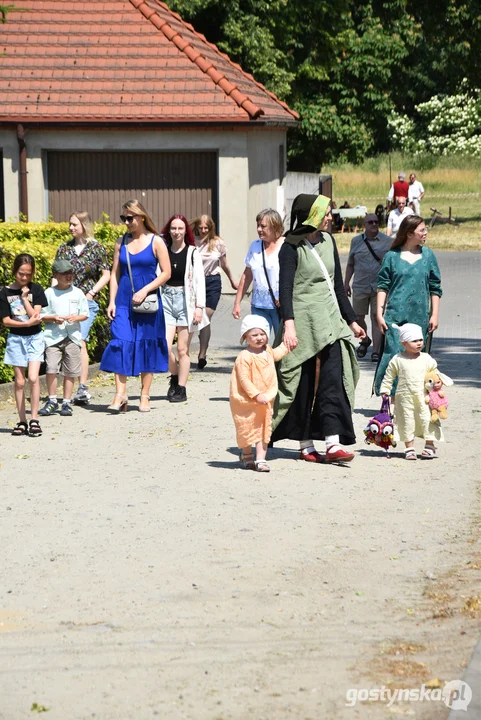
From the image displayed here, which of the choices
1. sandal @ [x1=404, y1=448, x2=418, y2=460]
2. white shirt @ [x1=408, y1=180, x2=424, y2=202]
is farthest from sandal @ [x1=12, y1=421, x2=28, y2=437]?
white shirt @ [x1=408, y1=180, x2=424, y2=202]

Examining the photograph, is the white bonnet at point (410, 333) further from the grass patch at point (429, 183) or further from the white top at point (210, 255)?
the grass patch at point (429, 183)

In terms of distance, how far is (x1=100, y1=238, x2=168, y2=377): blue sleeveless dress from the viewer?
1148 cm

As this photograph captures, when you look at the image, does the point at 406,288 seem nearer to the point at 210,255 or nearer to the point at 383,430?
the point at 383,430

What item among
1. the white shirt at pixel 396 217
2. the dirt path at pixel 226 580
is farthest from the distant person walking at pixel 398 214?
the dirt path at pixel 226 580

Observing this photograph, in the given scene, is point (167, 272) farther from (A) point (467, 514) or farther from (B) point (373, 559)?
(B) point (373, 559)

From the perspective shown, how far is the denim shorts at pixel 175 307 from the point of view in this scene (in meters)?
12.4

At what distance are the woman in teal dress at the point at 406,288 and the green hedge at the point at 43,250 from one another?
4089 mm

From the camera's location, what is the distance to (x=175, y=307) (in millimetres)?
12461

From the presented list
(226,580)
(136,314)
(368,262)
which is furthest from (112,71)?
(226,580)

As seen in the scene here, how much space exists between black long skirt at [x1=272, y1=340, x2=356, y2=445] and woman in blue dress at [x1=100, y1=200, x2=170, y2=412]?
2.79 meters

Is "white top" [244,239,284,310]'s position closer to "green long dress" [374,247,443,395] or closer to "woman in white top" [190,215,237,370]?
"green long dress" [374,247,443,395]

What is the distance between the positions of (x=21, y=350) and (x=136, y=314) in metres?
1.48

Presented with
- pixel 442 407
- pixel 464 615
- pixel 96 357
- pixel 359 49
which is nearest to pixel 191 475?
pixel 442 407

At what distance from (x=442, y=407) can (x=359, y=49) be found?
35007 millimetres
